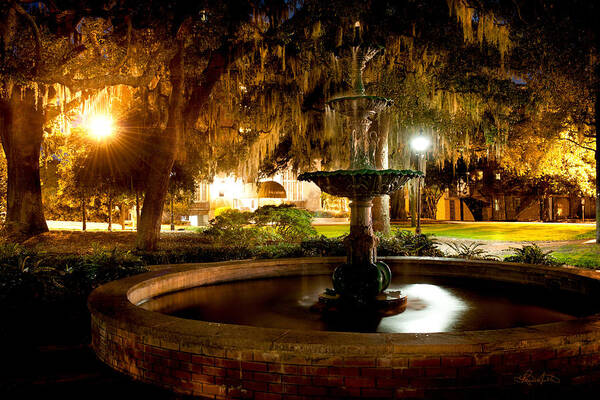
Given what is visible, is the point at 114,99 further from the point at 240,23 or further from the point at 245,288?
the point at 245,288

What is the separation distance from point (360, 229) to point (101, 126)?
56.9 ft

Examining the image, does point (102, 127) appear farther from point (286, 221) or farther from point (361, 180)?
point (361, 180)

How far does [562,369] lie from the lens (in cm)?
410

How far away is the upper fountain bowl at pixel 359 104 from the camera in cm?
696

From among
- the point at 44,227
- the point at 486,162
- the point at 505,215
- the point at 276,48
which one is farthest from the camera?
the point at 505,215

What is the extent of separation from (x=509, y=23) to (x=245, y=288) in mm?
11938

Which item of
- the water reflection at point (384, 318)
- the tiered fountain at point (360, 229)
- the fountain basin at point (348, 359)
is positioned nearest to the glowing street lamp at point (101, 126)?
the water reflection at point (384, 318)

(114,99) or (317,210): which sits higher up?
(114,99)

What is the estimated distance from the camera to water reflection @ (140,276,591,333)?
631 centimetres

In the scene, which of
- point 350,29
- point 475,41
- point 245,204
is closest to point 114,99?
point 350,29

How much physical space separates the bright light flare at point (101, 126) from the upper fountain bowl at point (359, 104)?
611 inches

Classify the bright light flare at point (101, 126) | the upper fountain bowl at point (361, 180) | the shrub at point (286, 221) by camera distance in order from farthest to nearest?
the bright light flare at point (101, 126), the shrub at point (286, 221), the upper fountain bowl at point (361, 180)

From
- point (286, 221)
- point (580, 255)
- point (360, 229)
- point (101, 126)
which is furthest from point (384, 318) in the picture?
point (101, 126)

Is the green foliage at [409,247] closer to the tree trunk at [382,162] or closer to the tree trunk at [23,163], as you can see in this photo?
the tree trunk at [382,162]
